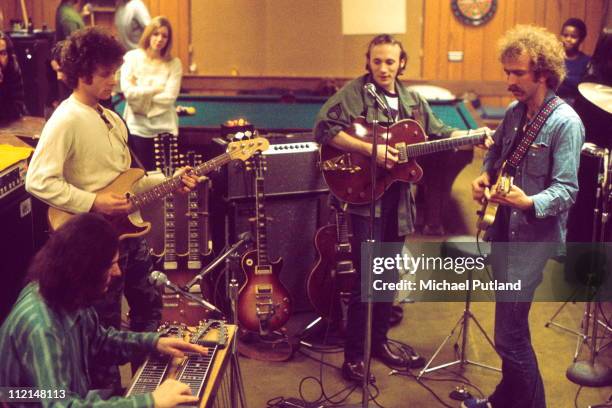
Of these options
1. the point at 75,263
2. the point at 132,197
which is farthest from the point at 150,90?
the point at 75,263

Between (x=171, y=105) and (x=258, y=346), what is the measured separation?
2.37 meters

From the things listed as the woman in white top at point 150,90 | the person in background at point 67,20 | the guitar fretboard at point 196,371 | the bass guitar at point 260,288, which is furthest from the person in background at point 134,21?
the guitar fretboard at point 196,371

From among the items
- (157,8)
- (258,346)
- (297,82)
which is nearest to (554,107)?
(258,346)

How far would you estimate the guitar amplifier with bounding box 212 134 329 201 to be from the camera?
476cm

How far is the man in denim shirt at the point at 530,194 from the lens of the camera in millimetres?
3230

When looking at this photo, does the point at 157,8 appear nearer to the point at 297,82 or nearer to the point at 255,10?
the point at 255,10

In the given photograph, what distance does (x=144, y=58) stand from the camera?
6410mm

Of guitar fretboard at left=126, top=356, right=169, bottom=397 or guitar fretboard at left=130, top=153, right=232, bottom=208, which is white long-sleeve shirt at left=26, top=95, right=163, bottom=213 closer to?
guitar fretboard at left=130, top=153, right=232, bottom=208

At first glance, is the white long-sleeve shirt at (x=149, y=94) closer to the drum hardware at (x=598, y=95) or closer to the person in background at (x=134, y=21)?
the person in background at (x=134, y=21)

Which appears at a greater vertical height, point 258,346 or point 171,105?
point 171,105

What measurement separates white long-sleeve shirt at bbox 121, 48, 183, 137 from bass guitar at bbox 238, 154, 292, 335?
6.29ft

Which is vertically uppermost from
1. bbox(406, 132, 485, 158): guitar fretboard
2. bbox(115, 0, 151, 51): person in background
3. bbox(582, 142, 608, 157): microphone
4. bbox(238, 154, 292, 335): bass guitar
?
bbox(115, 0, 151, 51): person in background

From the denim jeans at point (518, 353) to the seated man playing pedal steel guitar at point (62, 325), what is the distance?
5.01 feet

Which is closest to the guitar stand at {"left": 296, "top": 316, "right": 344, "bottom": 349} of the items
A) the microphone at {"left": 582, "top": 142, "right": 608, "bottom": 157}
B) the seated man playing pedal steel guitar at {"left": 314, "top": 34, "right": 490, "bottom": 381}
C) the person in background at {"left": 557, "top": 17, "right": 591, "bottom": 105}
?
the seated man playing pedal steel guitar at {"left": 314, "top": 34, "right": 490, "bottom": 381}
